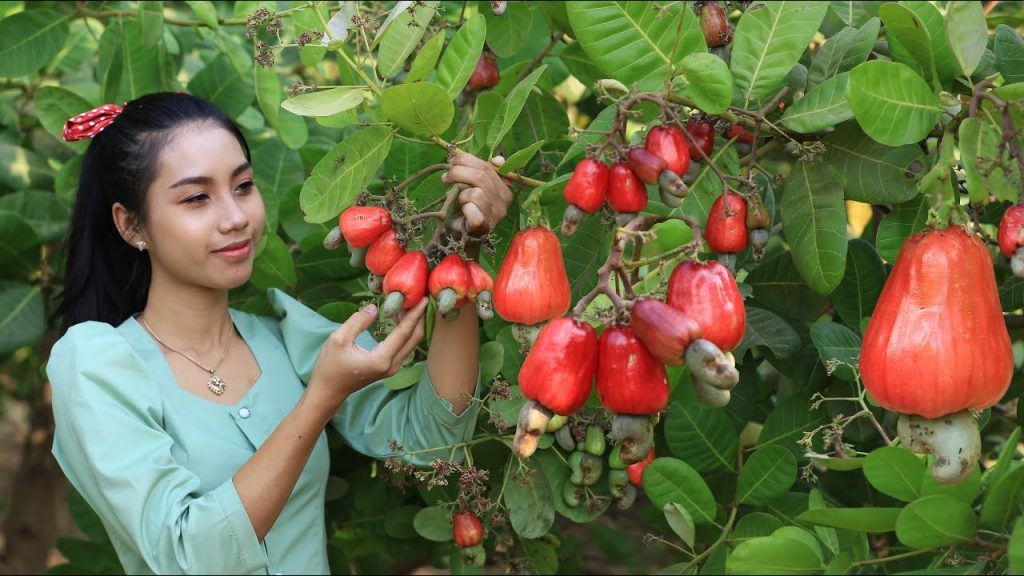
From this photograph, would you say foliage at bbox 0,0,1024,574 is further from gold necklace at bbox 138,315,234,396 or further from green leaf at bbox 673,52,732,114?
gold necklace at bbox 138,315,234,396

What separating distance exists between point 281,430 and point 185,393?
301 millimetres

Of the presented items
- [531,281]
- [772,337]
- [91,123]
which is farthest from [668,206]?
[91,123]

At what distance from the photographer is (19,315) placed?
7.11 ft

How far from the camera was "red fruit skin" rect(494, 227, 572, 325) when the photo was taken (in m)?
1.22

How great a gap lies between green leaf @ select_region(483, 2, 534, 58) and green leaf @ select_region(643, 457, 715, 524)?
0.72m

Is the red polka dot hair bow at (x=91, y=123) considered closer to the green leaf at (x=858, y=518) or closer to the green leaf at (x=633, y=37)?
the green leaf at (x=633, y=37)

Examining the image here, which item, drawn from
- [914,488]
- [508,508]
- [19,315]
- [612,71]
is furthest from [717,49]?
[19,315]

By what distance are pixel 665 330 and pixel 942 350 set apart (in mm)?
319

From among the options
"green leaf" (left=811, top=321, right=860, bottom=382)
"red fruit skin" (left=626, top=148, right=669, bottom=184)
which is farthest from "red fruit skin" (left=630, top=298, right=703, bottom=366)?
"green leaf" (left=811, top=321, right=860, bottom=382)

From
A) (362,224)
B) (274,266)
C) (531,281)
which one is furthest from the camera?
(274,266)

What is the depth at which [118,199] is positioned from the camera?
185cm

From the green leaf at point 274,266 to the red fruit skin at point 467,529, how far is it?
1.87ft

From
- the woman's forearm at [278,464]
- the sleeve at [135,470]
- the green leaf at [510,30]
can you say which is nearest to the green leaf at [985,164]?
the green leaf at [510,30]

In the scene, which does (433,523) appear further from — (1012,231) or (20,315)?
(1012,231)
